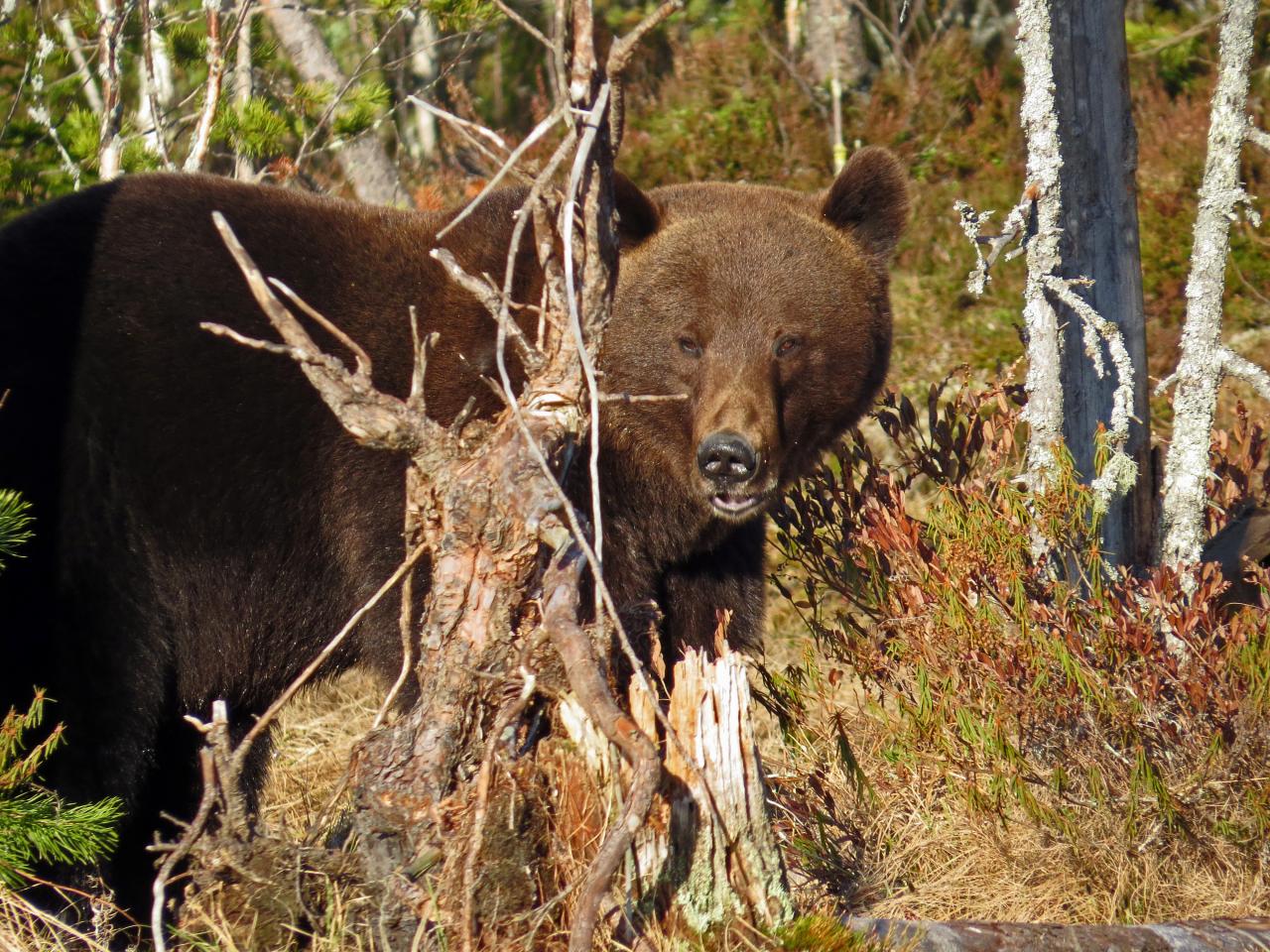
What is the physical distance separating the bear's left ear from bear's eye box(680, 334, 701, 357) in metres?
0.69

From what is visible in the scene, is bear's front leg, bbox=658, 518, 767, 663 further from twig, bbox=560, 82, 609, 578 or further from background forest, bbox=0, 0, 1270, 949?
twig, bbox=560, 82, 609, 578

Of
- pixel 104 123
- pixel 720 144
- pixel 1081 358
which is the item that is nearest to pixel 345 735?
pixel 104 123

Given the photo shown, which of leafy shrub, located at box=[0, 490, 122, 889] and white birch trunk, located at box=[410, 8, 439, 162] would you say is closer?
leafy shrub, located at box=[0, 490, 122, 889]

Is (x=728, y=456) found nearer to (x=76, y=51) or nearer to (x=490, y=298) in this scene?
(x=490, y=298)

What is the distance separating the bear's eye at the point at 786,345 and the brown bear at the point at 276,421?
11 millimetres

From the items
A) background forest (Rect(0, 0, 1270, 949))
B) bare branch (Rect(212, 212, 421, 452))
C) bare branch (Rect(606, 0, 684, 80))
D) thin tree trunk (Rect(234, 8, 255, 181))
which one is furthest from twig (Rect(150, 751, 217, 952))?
thin tree trunk (Rect(234, 8, 255, 181))

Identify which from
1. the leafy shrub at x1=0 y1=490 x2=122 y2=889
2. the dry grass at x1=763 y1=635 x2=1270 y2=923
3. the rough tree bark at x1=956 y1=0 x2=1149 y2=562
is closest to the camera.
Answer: the leafy shrub at x1=0 y1=490 x2=122 y2=889

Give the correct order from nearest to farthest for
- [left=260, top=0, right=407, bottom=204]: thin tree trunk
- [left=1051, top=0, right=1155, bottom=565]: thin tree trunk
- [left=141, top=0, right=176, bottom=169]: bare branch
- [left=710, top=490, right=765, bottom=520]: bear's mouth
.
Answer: [left=710, top=490, right=765, bottom=520]: bear's mouth < [left=1051, top=0, right=1155, bottom=565]: thin tree trunk < [left=141, top=0, right=176, bottom=169]: bare branch < [left=260, top=0, right=407, bottom=204]: thin tree trunk

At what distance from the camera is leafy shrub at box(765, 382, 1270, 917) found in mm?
3742

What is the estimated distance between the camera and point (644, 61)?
12000 millimetres

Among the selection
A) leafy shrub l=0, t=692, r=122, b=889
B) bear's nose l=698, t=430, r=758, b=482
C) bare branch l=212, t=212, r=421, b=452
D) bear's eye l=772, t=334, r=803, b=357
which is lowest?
leafy shrub l=0, t=692, r=122, b=889

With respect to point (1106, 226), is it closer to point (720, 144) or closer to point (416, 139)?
point (720, 144)

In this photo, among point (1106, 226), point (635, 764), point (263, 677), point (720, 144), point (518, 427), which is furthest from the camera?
point (720, 144)

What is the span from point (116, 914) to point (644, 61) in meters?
9.41
